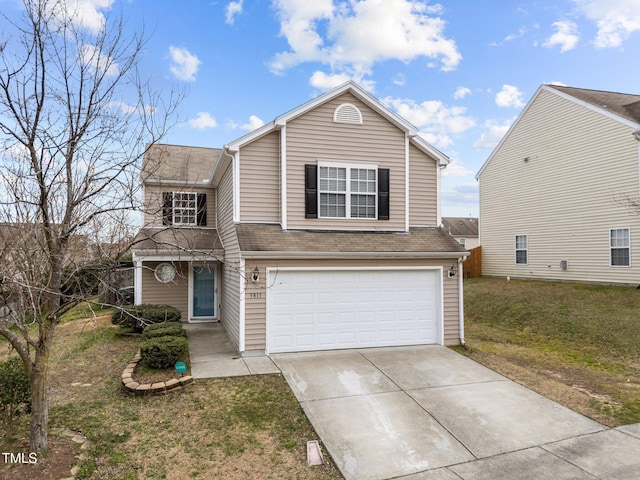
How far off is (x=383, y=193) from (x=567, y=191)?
11168mm

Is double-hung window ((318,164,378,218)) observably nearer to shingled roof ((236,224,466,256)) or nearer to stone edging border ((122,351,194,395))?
shingled roof ((236,224,466,256))

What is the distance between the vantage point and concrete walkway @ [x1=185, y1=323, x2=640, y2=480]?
4723mm

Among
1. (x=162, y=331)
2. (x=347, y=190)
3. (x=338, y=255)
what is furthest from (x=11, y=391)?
(x=347, y=190)

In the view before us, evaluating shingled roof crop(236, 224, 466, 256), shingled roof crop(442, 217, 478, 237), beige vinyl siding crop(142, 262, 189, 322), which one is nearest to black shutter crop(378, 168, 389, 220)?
shingled roof crop(236, 224, 466, 256)

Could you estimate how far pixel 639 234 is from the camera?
14.1m

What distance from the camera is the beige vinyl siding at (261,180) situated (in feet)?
31.8

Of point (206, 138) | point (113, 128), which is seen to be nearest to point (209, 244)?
point (206, 138)

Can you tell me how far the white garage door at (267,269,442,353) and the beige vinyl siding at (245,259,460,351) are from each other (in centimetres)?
17

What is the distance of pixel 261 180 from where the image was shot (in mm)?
9875

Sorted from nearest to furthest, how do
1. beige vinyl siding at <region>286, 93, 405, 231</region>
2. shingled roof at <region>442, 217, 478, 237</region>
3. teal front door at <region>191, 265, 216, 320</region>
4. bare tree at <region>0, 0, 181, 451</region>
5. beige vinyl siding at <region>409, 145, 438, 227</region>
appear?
bare tree at <region>0, 0, 181, 451</region> → beige vinyl siding at <region>286, 93, 405, 231</region> → beige vinyl siding at <region>409, 145, 438, 227</region> → teal front door at <region>191, 265, 216, 320</region> → shingled roof at <region>442, 217, 478, 237</region>

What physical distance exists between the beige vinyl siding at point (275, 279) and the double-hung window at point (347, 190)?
1449 mm

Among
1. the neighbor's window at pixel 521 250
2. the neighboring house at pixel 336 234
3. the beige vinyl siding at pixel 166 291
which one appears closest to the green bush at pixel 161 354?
the neighboring house at pixel 336 234

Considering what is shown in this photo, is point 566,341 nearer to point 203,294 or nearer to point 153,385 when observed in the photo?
point 153,385

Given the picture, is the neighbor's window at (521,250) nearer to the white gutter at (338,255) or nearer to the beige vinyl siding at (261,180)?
the white gutter at (338,255)
